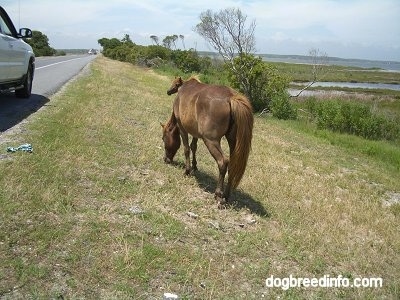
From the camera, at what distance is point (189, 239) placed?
4.53 meters

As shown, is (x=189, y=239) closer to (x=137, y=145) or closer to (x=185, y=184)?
(x=185, y=184)

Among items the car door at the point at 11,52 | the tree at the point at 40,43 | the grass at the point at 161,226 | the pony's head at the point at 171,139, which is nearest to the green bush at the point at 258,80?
the grass at the point at 161,226

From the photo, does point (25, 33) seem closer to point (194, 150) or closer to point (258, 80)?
point (194, 150)

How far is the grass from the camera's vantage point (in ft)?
11.8

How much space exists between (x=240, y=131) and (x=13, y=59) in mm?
6881

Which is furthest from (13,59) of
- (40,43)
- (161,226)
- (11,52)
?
(40,43)

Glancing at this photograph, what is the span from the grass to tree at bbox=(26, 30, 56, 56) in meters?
62.0

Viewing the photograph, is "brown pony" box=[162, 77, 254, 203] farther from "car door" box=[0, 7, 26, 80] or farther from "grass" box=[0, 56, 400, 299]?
"car door" box=[0, 7, 26, 80]

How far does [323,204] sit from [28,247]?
4804mm

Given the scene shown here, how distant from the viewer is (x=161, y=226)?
15.3ft

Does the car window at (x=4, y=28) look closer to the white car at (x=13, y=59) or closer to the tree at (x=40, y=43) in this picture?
the white car at (x=13, y=59)

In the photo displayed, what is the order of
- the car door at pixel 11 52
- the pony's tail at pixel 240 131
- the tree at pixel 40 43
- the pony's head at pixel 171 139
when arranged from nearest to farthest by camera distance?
the pony's tail at pixel 240 131 < the pony's head at pixel 171 139 < the car door at pixel 11 52 < the tree at pixel 40 43

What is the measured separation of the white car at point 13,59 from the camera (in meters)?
8.83

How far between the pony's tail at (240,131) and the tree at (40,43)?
2537 inches
